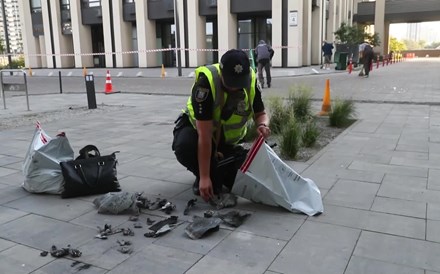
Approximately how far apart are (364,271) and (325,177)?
2183 mm

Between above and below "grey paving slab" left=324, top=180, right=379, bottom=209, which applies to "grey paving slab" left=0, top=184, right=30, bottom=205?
above

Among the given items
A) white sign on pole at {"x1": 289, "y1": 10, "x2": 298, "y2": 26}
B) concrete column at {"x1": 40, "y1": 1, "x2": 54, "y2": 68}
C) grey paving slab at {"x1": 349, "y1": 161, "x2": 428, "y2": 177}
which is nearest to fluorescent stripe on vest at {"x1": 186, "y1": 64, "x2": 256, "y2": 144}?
grey paving slab at {"x1": 349, "y1": 161, "x2": 428, "y2": 177}

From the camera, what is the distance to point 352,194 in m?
4.47

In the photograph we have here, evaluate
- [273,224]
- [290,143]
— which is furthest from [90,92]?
[273,224]

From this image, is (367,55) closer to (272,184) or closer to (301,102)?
(301,102)

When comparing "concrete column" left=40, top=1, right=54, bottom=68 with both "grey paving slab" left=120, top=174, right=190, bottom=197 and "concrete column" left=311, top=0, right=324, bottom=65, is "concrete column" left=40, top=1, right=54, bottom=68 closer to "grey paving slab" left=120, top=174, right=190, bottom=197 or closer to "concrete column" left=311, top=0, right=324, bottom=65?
"concrete column" left=311, top=0, right=324, bottom=65

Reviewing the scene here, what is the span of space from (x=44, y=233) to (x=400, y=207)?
Answer: 10.4 ft

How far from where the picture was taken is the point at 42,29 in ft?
132

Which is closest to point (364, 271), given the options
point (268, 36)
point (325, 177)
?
point (325, 177)

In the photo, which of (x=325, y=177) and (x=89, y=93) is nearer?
(x=325, y=177)

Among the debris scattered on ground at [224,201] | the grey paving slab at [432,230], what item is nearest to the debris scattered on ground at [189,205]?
the debris scattered on ground at [224,201]

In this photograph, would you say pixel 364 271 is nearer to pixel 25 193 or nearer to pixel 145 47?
pixel 25 193

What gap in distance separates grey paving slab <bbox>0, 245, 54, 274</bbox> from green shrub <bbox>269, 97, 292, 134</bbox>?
464cm

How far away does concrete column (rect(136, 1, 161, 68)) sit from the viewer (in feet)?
109
